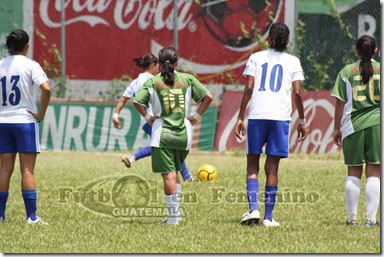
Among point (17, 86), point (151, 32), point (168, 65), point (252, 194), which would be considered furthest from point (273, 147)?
point (151, 32)

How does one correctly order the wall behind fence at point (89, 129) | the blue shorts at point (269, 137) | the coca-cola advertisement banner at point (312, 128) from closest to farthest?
the blue shorts at point (269, 137) < the coca-cola advertisement banner at point (312, 128) < the wall behind fence at point (89, 129)

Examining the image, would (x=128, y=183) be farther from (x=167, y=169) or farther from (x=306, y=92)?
(x=306, y=92)

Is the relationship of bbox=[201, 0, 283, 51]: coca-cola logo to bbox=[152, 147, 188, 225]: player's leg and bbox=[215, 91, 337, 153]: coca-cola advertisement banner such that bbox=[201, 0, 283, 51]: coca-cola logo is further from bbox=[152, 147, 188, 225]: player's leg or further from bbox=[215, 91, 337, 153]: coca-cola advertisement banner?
bbox=[152, 147, 188, 225]: player's leg

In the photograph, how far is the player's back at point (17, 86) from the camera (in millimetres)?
9773

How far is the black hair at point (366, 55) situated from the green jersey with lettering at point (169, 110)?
173cm

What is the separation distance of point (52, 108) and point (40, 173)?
228 inches

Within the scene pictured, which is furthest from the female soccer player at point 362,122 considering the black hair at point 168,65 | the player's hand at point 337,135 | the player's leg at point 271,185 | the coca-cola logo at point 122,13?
the coca-cola logo at point 122,13

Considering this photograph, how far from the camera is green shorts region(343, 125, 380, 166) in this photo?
9680 millimetres

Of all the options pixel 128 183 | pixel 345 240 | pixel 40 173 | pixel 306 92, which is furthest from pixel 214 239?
pixel 306 92

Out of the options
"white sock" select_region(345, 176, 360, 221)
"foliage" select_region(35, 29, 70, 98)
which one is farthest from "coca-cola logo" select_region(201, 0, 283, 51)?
"white sock" select_region(345, 176, 360, 221)

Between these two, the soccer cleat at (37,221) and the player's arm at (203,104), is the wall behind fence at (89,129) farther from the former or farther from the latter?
the soccer cleat at (37,221)

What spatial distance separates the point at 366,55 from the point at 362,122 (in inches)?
25.8

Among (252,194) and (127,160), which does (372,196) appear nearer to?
(252,194)

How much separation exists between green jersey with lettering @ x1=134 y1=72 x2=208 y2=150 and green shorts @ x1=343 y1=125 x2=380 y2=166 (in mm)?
1602
